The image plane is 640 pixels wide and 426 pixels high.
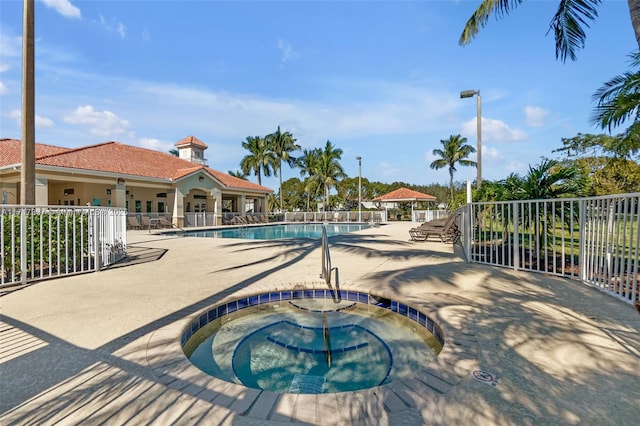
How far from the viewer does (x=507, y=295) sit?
445 centimetres

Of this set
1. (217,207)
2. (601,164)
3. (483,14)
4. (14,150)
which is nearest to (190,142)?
(217,207)

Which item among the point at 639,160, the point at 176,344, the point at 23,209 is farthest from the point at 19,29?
the point at 639,160

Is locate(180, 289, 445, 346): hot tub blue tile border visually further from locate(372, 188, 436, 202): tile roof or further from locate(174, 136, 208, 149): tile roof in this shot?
locate(174, 136, 208, 149): tile roof

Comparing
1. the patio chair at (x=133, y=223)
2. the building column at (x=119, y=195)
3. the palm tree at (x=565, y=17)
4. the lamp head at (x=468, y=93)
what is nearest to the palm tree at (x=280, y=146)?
the patio chair at (x=133, y=223)

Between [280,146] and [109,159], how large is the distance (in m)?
19.0

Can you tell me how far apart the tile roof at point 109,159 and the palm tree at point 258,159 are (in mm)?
8659

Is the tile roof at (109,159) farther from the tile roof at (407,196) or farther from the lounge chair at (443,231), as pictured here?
the lounge chair at (443,231)

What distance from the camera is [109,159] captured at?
68.8 ft

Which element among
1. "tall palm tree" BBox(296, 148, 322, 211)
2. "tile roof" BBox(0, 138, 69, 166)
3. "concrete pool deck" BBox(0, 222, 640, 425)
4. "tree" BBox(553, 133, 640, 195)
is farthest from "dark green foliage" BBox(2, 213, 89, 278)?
"tall palm tree" BBox(296, 148, 322, 211)

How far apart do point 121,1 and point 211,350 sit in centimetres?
1085

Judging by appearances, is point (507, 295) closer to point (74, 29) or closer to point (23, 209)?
point (23, 209)

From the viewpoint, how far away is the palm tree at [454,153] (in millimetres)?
37094

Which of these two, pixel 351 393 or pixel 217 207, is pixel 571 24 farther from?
pixel 217 207

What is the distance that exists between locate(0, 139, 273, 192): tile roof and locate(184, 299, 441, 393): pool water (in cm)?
1838
